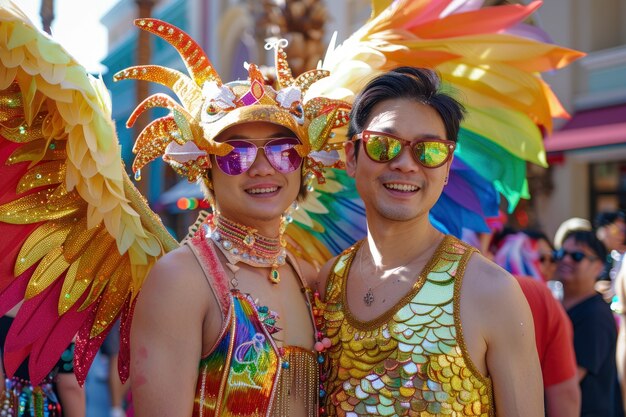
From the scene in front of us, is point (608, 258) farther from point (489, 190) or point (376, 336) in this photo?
point (376, 336)

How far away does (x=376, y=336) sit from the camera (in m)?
2.45

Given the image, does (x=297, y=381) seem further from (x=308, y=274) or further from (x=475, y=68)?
(x=475, y=68)

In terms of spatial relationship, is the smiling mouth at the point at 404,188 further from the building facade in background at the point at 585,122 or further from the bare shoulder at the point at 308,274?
the building facade in background at the point at 585,122

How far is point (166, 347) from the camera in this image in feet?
7.63

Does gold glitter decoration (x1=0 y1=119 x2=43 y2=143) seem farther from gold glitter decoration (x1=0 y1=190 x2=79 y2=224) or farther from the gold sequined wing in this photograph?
gold glitter decoration (x1=0 y1=190 x2=79 y2=224)

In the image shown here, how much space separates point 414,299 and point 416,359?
18 cm

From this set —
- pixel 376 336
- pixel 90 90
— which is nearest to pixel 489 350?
pixel 376 336

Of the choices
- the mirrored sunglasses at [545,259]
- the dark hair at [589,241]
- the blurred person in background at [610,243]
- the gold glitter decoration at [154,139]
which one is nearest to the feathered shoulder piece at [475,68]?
the gold glitter decoration at [154,139]

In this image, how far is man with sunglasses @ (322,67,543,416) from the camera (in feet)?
7.66

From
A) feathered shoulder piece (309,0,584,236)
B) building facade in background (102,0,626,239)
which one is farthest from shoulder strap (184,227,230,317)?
building facade in background (102,0,626,239)

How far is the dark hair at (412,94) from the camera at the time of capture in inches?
102

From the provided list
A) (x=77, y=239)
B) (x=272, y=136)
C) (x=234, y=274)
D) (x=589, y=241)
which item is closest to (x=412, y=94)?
(x=272, y=136)

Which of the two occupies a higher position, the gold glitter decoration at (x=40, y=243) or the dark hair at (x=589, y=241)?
the dark hair at (x=589, y=241)

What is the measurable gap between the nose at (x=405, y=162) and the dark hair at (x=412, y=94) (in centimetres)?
18
